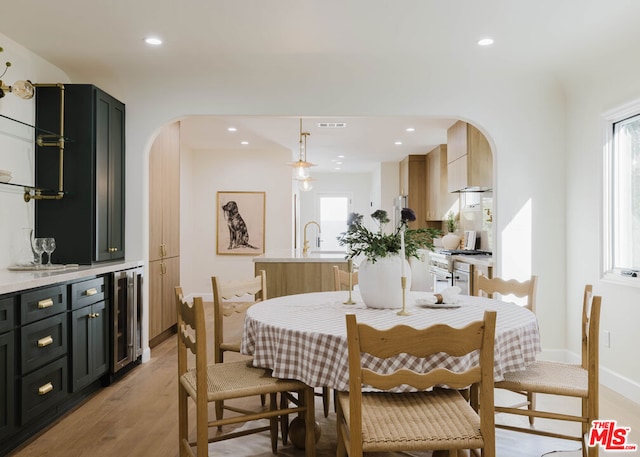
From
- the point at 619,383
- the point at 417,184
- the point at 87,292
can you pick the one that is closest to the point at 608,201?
the point at 619,383

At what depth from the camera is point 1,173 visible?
3.21 metres

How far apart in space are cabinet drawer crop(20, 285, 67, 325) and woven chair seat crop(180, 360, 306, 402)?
98cm

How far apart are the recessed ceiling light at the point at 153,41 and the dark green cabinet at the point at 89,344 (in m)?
1.86

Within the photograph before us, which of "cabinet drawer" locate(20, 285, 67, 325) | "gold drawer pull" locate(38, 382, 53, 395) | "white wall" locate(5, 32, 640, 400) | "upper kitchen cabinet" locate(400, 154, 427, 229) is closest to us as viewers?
"cabinet drawer" locate(20, 285, 67, 325)

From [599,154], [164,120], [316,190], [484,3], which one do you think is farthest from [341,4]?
[316,190]

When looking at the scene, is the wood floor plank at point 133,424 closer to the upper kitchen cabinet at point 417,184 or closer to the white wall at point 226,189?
the white wall at point 226,189

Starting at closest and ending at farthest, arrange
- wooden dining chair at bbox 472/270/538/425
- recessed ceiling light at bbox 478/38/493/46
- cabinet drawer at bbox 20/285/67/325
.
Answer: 1. cabinet drawer at bbox 20/285/67/325
2. wooden dining chair at bbox 472/270/538/425
3. recessed ceiling light at bbox 478/38/493/46

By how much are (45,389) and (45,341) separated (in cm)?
26

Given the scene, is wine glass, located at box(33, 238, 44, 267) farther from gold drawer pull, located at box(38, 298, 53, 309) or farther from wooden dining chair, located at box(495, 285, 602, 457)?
wooden dining chair, located at box(495, 285, 602, 457)

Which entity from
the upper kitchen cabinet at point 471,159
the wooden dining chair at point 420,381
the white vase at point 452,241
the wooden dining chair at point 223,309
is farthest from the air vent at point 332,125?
the wooden dining chair at point 420,381

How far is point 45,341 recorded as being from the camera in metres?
2.87

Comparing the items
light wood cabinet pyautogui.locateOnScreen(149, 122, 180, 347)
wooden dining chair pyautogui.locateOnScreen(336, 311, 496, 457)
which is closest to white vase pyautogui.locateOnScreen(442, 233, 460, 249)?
light wood cabinet pyautogui.locateOnScreen(149, 122, 180, 347)

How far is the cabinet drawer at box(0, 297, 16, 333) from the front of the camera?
246 centimetres

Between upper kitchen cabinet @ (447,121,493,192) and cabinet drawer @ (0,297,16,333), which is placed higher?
upper kitchen cabinet @ (447,121,493,192)
